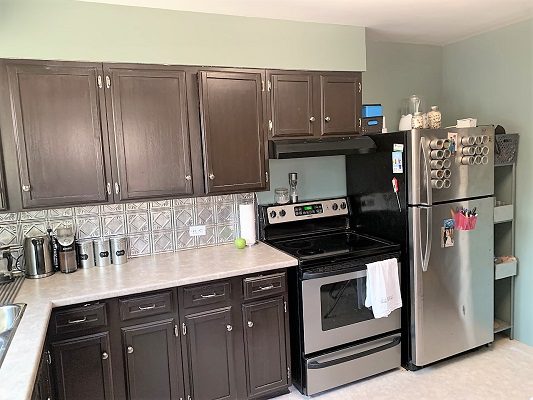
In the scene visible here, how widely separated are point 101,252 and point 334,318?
156 centimetres

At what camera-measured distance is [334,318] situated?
273cm

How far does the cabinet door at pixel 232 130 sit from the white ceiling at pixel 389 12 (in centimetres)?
40

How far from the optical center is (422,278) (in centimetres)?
287

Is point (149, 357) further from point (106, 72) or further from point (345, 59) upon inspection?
point (345, 59)

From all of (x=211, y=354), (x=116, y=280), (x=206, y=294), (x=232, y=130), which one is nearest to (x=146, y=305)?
(x=116, y=280)

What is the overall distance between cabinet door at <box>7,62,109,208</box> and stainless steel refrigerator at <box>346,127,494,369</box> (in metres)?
1.93

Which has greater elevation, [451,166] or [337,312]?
[451,166]

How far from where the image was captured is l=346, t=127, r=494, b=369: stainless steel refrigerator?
280 cm

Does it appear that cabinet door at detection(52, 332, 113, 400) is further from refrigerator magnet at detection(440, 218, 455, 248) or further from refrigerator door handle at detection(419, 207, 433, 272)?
refrigerator magnet at detection(440, 218, 455, 248)

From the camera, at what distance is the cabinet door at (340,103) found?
2.97 meters

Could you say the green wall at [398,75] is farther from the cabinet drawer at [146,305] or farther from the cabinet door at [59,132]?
the cabinet drawer at [146,305]

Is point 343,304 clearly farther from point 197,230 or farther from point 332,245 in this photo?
point 197,230

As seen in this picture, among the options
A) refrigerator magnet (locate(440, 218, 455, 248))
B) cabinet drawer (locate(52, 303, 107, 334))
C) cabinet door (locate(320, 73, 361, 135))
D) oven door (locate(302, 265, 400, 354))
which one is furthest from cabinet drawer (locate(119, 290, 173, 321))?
refrigerator magnet (locate(440, 218, 455, 248))

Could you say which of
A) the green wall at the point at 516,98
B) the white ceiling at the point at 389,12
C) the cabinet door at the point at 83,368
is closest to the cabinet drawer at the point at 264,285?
the cabinet door at the point at 83,368
